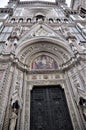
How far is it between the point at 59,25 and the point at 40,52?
489 centimetres

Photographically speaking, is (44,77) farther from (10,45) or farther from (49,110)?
(10,45)

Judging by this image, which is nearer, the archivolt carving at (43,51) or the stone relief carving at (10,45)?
the stone relief carving at (10,45)

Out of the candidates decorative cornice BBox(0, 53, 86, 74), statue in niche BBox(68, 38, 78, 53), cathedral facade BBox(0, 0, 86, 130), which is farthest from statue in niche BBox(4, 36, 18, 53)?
statue in niche BBox(68, 38, 78, 53)

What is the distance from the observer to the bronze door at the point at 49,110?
6625 mm

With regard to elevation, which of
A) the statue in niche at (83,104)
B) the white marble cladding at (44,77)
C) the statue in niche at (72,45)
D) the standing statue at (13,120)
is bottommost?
the standing statue at (13,120)

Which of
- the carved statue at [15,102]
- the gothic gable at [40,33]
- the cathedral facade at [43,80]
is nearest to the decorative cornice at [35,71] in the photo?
the cathedral facade at [43,80]

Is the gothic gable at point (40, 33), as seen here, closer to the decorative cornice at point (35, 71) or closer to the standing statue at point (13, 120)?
the decorative cornice at point (35, 71)

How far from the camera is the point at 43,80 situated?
881cm

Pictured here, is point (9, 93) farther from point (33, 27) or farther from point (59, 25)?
point (59, 25)

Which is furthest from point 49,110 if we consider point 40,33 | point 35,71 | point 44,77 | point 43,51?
point 40,33

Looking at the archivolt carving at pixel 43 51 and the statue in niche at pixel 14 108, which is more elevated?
the archivolt carving at pixel 43 51

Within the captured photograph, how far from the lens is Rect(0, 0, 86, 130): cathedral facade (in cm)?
639

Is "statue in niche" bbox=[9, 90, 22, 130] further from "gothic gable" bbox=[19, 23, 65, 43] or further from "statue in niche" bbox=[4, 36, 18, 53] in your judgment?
"gothic gable" bbox=[19, 23, 65, 43]

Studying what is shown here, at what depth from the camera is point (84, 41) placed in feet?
35.5
